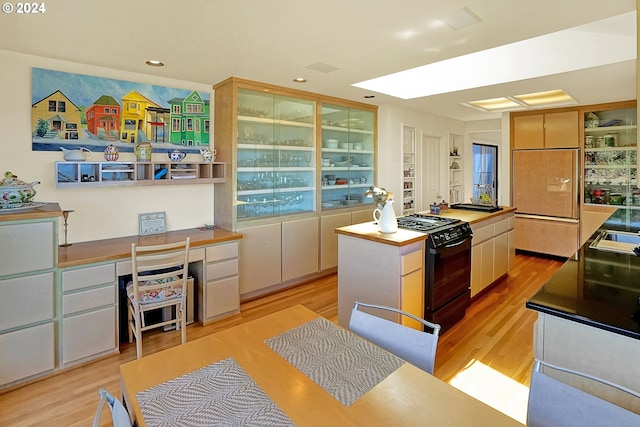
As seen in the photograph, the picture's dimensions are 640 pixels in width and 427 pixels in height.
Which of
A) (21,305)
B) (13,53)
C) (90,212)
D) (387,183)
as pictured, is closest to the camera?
(21,305)

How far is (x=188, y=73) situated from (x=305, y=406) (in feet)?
10.8

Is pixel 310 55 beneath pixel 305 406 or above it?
above

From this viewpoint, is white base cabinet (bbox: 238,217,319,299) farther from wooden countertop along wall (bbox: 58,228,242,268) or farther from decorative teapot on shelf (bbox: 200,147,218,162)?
decorative teapot on shelf (bbox: 200,147,218,162)

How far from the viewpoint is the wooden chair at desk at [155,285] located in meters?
2.60

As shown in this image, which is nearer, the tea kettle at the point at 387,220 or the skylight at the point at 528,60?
the tea kettle at the point at 387,220

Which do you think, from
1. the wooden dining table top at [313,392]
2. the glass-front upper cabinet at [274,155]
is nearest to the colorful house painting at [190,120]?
the glass-front upper cabinet at [274,155]

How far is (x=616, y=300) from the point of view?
57.1 inches

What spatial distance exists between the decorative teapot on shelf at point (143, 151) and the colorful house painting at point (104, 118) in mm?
217

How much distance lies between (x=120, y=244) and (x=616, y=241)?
3998 millimetres

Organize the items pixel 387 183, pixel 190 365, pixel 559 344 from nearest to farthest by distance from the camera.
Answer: pixel 190 365 < pixel 559 344 < pixel 387 183

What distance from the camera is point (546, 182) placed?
545cm

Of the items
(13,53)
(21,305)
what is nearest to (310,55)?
(13,53)

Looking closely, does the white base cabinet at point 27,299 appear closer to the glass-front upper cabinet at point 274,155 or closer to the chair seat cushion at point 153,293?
the chair seat cushion at point 153,293

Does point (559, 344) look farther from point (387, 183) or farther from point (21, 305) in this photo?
point (387, 183)
